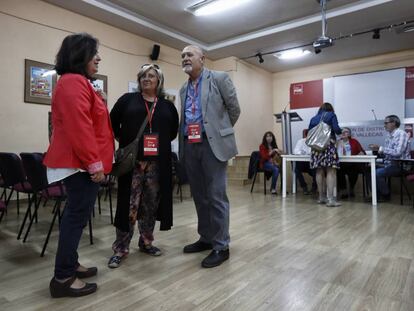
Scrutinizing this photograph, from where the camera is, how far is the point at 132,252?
2105 millimetres

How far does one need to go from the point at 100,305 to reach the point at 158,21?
4564 millimetres

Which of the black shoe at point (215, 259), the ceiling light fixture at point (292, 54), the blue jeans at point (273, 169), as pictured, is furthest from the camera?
the ceiling light fixture at point (292, 54)

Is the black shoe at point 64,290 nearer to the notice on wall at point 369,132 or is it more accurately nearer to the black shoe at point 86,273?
the black shoe at point 86,273

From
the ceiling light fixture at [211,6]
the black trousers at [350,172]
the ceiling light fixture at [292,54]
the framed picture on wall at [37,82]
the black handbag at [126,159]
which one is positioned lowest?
the black trousers at [350,172]

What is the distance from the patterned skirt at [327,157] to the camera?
3.85m

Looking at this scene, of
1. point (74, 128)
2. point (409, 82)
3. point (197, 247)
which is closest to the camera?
point (74, 128)

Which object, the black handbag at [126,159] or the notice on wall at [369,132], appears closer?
the black handbag at [126,159]

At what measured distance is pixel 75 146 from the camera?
134 cm

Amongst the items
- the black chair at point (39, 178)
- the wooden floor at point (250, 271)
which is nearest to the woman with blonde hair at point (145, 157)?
the wooden floor at point (250, 271)

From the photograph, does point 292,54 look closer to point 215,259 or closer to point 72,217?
point 215,259

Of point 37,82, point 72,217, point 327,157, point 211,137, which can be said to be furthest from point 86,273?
point 37,82

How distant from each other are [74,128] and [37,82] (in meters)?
A: 3.28

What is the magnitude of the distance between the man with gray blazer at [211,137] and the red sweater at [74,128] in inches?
26.3

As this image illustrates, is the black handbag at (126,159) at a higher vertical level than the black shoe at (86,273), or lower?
higher
